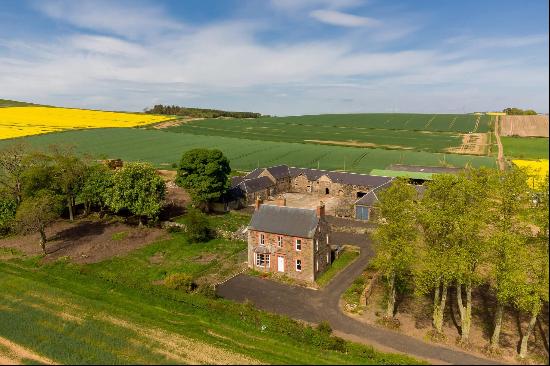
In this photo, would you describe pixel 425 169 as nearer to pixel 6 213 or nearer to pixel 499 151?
pixel 499 151

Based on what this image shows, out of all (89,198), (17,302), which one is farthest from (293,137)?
(17,302)

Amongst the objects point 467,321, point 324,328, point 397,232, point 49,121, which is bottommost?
point 324,328

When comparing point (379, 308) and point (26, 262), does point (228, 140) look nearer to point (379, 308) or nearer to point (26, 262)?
point (26, 262)

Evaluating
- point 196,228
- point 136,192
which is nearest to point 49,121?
point 136,192

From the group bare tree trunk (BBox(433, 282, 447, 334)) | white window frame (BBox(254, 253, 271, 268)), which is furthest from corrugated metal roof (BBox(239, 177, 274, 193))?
bare tree trunk (BBox(433, 282, 447, 334))

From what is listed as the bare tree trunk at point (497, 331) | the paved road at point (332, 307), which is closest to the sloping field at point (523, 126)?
the paved road at point (332, 307)

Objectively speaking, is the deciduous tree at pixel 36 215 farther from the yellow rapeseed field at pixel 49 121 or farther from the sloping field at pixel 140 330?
the yellow rapeseed field at pixel 49 121

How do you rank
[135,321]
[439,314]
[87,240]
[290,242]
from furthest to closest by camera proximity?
[87,240] < [290,242] < [439,314] < [135,321]
